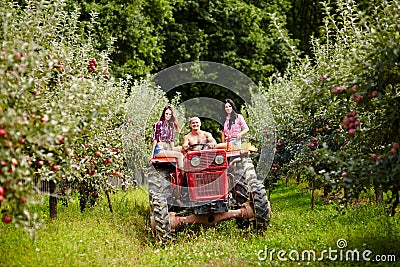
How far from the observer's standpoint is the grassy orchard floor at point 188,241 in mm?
7238

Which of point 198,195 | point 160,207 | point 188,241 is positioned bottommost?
point 188,241

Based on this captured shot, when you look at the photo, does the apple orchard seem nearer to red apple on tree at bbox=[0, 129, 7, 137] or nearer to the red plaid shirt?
red apple on tree at bbox=[0, 129, 7, 137]

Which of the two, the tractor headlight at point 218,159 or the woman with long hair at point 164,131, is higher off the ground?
the woman with long hair at point 164,131

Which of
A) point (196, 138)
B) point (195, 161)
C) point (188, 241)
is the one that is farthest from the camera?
point (196, 138)

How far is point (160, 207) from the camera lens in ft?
28.7

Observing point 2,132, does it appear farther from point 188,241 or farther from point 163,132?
point 163,132

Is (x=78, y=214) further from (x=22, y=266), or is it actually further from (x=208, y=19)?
(x=208, y=19)

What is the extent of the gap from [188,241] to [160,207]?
2.36 ft

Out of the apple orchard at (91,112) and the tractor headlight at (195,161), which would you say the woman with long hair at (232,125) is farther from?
the apple orchard at (91,112)

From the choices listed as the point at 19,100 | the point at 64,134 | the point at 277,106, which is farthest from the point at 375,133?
the point at 277,106

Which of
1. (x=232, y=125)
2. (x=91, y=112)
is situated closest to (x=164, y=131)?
(x=232, y=125)

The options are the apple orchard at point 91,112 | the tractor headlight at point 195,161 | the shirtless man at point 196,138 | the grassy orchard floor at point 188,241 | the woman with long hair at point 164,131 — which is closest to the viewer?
the apple orchard at point 91,112

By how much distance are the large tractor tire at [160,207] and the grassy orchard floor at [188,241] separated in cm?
20

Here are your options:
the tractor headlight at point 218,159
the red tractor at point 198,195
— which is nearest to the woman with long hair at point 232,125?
the red tractor at point 198,195
